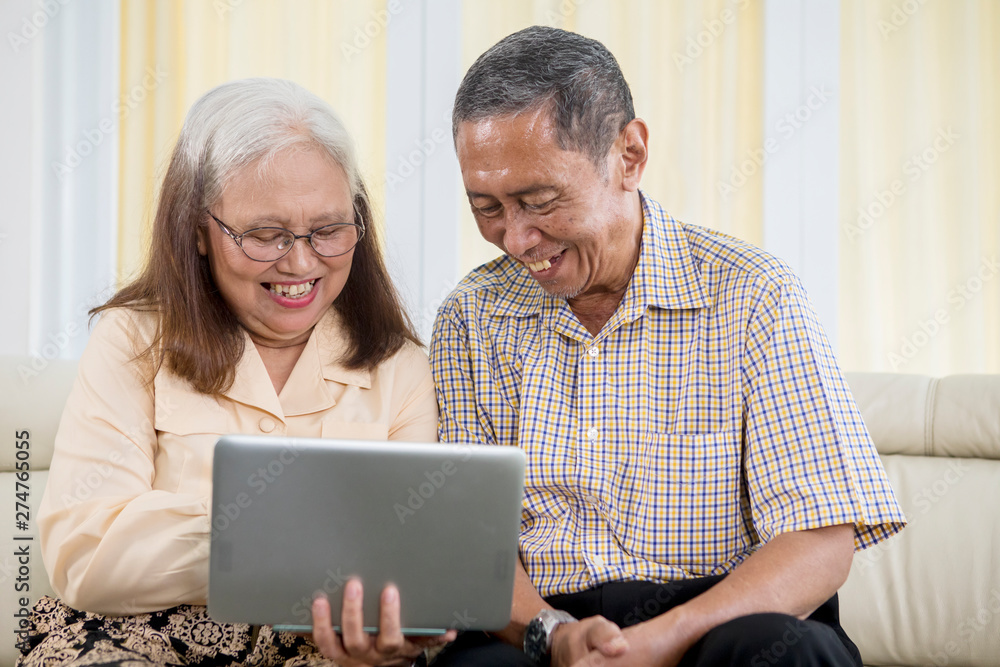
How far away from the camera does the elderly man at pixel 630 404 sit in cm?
120

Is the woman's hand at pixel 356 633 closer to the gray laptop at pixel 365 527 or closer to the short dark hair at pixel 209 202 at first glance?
the gray laptop at pixel 365 527

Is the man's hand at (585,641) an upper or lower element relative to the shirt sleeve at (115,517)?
lower

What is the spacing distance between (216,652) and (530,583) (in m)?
0.46

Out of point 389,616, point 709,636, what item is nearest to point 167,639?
point 389,616

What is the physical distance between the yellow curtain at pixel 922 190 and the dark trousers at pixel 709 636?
1.49 meters

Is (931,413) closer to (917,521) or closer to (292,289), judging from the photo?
(917,521)

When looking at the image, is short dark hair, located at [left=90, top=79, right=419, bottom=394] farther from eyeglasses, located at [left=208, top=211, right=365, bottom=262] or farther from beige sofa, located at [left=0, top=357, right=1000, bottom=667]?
beige sofa, located at [left=0, top=357, right=1000, bottom=667]

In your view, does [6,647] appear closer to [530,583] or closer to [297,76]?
[530,583]

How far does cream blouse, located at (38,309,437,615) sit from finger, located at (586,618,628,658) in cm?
44

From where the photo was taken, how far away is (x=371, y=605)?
3.42 ft

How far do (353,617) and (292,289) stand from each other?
55 centimetres

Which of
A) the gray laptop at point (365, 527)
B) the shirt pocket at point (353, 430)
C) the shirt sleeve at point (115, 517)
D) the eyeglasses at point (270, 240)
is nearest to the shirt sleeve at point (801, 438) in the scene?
the gray laptop at point (365, 527)

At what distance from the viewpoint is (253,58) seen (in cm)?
269

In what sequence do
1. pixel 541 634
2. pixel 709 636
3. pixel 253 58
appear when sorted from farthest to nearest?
pixel 253 58
pixel 541 634
pixel 709 636
